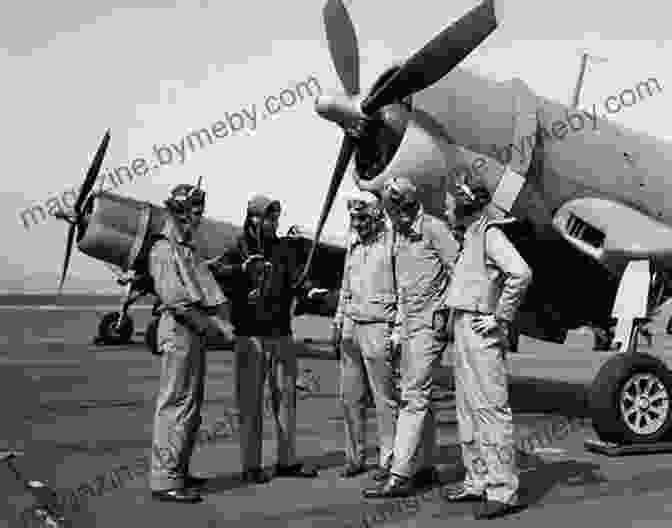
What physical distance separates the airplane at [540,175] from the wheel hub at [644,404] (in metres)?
0.01

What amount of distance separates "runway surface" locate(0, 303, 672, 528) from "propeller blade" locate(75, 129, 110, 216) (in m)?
6.82

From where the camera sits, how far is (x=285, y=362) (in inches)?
255

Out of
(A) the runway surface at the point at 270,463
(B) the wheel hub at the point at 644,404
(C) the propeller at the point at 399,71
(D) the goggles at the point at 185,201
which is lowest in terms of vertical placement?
(A) the runway surface at the point at 270,463

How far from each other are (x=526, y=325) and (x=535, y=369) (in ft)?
21.9

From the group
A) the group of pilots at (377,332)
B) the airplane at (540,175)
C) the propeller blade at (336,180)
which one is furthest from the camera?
the propeller blade at (336,180)

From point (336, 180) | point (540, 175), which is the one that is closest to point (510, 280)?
point (540, 175)

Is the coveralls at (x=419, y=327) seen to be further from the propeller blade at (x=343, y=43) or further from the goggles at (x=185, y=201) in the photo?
the propeller blade at (x=343, y=43)

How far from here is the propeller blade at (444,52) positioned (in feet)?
24.6

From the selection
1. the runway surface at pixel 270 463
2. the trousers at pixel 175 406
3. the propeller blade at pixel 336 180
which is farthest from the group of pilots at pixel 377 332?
the propeller blade at pixel 336 180

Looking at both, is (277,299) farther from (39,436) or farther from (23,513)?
(39,436)

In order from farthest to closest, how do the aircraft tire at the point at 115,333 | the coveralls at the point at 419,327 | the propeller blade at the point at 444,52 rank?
the aircraft tire at the point at 115,333, the propeller blade at the point at 444,52, the coveralls at the point at 419,327

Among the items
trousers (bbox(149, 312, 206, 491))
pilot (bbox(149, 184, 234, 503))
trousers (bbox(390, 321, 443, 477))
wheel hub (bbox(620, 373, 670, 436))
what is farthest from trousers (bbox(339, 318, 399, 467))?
wheel hub (bbox(620, 373, 670, 436))

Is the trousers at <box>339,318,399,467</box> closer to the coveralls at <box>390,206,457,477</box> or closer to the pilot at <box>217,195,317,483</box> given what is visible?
the coveralls at <box>390,206,457,477</box>

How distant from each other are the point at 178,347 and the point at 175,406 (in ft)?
1.37
